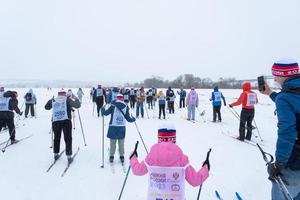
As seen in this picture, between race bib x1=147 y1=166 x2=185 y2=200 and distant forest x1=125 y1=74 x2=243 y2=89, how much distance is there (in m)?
64.1

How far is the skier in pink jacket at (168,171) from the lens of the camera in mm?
3328

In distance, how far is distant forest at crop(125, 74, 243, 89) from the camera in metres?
74.8

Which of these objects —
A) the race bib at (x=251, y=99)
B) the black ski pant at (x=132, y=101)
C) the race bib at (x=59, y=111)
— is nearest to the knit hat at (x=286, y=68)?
the race bib at (x=59, y=111)

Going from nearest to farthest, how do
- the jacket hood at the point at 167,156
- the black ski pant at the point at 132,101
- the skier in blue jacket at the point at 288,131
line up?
the skier in blue jacket at the point at 288,131 → the jacket hood at the point at 167,156 → the black ski pant at the point at 132,101

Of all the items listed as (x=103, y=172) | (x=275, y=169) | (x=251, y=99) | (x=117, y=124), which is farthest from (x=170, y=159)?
(x=251, y=99)

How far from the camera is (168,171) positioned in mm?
3344

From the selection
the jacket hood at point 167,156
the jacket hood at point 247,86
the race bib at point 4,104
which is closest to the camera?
the jacket hood at point 167,156

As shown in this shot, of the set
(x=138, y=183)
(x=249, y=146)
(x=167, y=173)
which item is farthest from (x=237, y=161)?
(x=167, y=173)

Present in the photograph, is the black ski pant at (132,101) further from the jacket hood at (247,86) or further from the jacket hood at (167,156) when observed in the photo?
the jacket hood at (167,156)

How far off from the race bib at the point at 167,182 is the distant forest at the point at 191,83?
64.1 metres

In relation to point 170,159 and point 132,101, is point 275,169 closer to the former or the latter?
point 170,159

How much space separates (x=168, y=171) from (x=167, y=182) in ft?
0.42

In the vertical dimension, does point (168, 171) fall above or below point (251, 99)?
below

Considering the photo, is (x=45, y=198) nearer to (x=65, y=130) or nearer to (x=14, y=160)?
(x=65, y=130)
